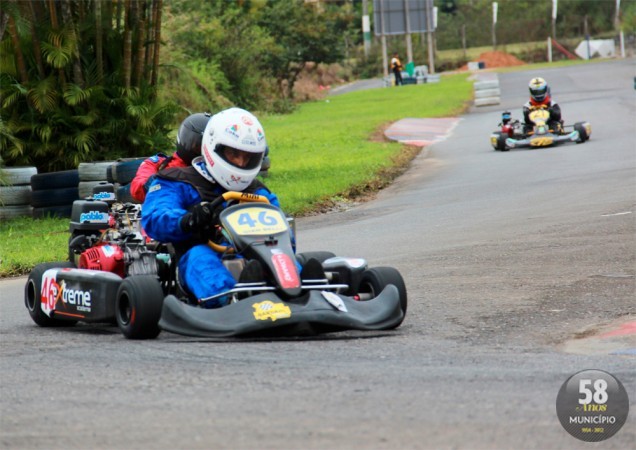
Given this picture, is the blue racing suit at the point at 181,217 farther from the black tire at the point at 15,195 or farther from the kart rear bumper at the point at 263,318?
the black tire at the point at 15,195

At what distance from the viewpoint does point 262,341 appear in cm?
635

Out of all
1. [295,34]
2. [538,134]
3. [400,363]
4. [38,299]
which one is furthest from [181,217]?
[295,34]

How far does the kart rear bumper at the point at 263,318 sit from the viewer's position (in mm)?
6242

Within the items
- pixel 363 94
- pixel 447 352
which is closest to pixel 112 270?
pixel 447 352

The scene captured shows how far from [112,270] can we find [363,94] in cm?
4210

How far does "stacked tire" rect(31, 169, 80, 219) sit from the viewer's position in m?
14.5

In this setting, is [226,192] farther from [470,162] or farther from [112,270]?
[470,162]

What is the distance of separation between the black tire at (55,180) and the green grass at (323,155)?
0.50m

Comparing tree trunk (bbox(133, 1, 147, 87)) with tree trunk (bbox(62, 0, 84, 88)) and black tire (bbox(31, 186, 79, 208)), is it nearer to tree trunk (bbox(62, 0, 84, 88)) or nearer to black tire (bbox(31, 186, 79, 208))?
tree trunk (bbox(62, 0, 84, 88))

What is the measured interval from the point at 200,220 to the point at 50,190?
8137mm

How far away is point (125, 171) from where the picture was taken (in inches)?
434

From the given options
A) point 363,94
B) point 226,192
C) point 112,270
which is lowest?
point 363,94

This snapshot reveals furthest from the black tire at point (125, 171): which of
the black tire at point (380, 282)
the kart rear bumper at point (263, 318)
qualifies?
the kart rear bumper at point (263, 318)

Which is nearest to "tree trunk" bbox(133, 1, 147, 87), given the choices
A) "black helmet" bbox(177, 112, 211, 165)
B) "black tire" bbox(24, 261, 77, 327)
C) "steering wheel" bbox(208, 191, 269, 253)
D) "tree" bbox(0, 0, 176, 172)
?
"tree" bbox(0, 0, 176, 172)
